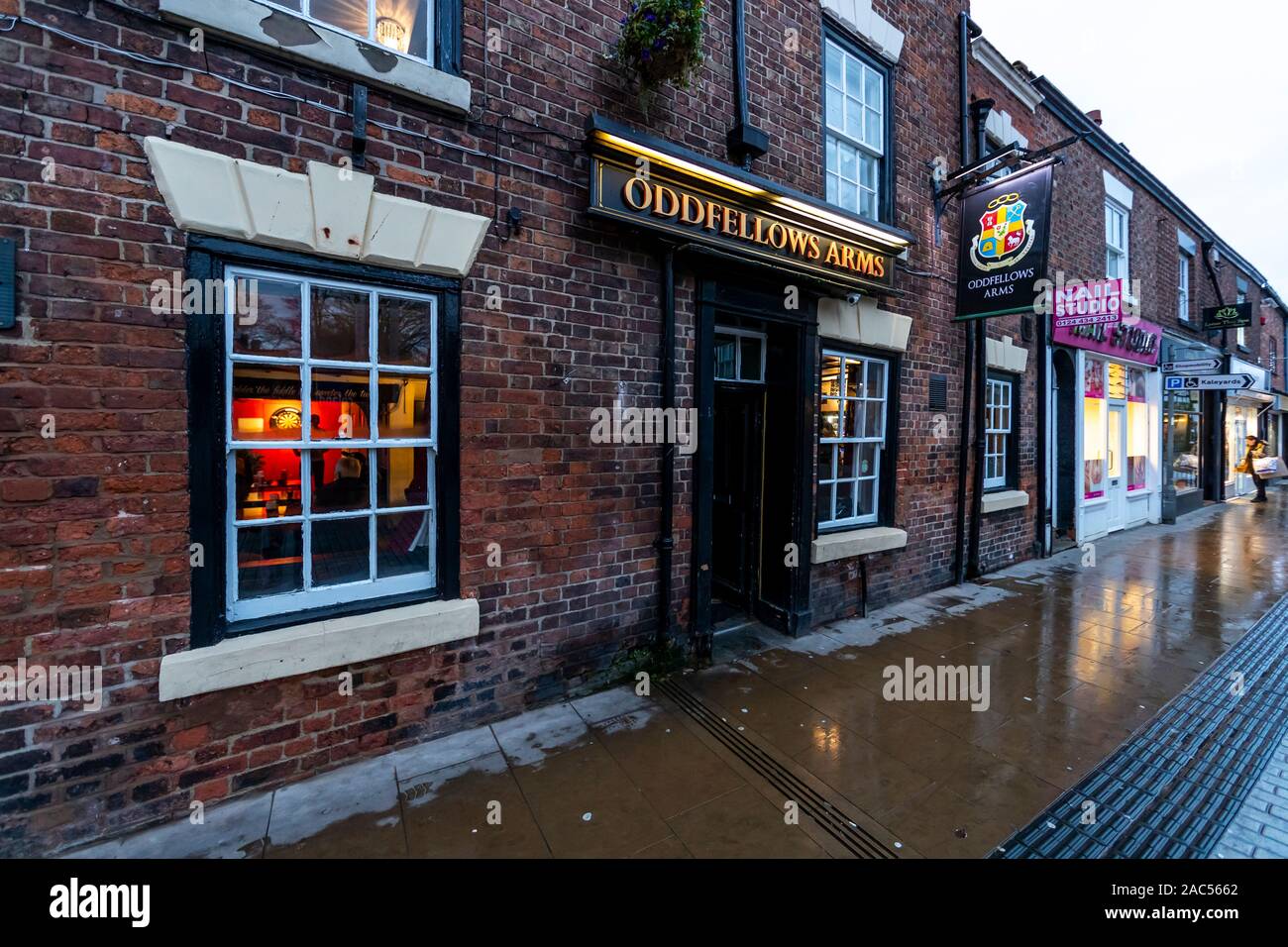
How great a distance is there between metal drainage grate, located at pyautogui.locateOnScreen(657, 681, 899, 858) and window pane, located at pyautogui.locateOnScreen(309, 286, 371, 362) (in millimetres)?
3253

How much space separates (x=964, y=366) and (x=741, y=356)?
3.51 m

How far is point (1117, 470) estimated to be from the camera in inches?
423

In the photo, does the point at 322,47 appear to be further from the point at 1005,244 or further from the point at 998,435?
the point at 998,435

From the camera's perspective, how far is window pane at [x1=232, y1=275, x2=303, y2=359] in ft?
9.33

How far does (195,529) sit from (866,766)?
3.97 metres

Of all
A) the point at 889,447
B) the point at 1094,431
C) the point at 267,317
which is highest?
the point at 267,317

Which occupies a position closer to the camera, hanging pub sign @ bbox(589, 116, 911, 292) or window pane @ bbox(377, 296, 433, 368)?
window pane @ bbox(377, 296, 433, 368)

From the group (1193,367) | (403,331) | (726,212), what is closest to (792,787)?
(403,331)

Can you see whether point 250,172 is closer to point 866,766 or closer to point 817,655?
point 866,766

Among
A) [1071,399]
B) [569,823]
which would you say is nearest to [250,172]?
[569,823]

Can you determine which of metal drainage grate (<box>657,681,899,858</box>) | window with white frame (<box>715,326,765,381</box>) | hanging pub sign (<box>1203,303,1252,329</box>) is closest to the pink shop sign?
hanging pub sign (<box>1203,303,1252,329</box>)

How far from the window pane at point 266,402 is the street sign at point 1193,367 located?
15951mm

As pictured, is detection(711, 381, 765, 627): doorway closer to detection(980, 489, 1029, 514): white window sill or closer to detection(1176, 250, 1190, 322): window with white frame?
detection(980, 489, 1029, 514): white window sill
